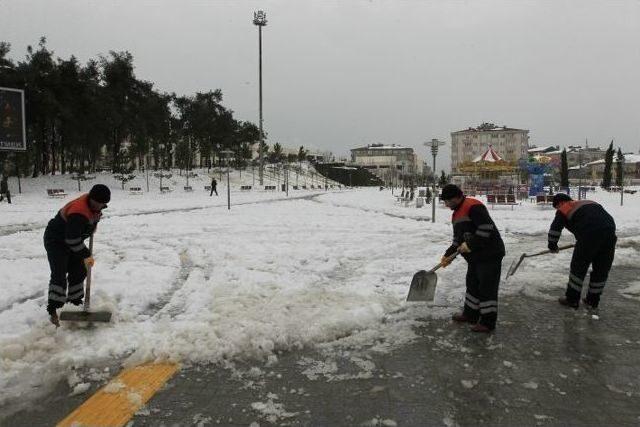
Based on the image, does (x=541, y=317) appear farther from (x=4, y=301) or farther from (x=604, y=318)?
(x=4, y=301)

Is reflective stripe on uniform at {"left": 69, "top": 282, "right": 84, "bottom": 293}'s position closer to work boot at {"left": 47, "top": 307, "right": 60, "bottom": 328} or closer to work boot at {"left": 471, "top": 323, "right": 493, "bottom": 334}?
work boot at {"left": 47, "top": 307, "right": 60, "bottom": 328}

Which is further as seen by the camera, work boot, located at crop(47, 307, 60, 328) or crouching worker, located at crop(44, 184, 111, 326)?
work boot, located at crop(47, 307, 60, 328)

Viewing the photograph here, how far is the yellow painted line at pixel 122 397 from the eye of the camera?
303 centimetres

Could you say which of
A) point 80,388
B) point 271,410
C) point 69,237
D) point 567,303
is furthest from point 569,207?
point 69,237

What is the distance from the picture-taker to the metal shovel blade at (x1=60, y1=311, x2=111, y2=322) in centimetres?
456

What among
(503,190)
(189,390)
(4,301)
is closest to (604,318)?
(189,390)

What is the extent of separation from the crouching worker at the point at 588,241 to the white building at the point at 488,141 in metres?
124

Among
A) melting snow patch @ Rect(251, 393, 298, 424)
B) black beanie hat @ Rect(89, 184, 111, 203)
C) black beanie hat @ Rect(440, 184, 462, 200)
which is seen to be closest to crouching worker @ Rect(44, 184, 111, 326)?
black beanie hat @ Rect(89, 184, 111, 203)

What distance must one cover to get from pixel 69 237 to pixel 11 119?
2602cm

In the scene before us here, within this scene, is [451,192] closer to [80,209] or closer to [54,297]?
[80,209]

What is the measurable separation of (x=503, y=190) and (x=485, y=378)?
34921mm

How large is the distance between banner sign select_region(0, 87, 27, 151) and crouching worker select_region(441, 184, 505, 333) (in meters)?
27.8

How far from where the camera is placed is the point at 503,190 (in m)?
36.0

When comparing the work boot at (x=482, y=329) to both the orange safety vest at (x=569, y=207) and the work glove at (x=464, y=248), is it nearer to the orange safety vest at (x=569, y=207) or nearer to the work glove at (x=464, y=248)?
the work glove at (x=464, y=248)
